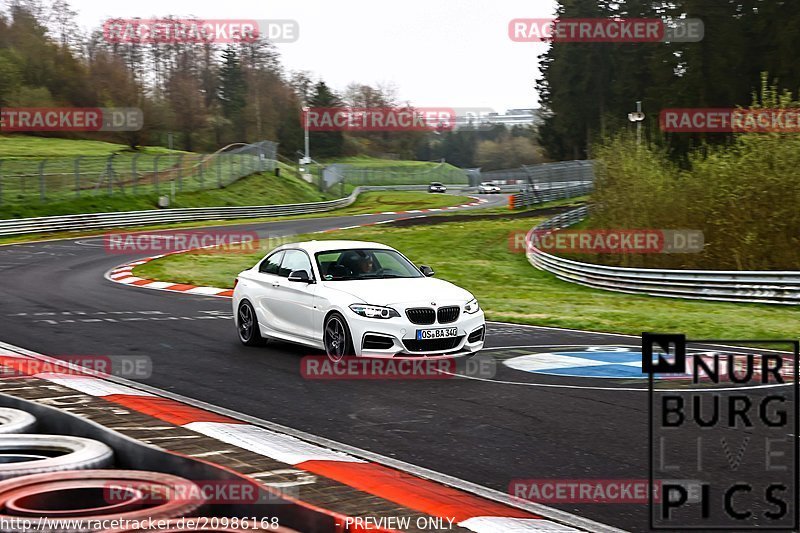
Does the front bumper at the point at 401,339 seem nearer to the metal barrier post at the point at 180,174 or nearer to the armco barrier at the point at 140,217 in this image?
the armco barrier at the point at 140,217

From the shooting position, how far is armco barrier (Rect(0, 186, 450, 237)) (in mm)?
44562

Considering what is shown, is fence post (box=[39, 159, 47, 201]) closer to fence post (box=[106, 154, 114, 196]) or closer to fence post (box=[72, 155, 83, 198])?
fence post (box=[72, 155, 83, 198])

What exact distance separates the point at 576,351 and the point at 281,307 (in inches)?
158

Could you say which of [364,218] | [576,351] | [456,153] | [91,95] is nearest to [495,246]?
[364,218]

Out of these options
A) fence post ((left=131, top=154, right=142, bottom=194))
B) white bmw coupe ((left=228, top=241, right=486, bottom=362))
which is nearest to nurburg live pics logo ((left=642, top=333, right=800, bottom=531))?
white bmw coupe ((left=228, top=241, right=486, bottom=362))

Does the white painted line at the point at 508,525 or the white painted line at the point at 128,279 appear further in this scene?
the white painted line at the point at 128,279

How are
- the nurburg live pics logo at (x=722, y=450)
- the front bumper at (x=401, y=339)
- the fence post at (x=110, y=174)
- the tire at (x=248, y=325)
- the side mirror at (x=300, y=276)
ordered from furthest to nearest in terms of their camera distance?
the fence post at (x=110, y=174)
the tire at (x=248, y=325)
the side mirror at (x=300, y=276)
the front bumper at (x=401, y=339)
the nurburg live pics logo at (x=722, y=450)

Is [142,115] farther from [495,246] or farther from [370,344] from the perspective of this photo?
[370,344]

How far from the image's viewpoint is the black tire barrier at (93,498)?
4559 mm

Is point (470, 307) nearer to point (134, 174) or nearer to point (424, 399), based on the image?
point (424, 399)

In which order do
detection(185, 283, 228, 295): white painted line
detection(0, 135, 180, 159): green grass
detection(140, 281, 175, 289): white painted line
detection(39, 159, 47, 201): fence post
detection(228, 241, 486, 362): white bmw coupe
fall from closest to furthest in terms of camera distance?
detection(228, 241, 486, 362): white bmw coupe < detection(185, 283, 228, 295): white painted line < detection(140, 281, 175, 289): white painted line < detection(39, 159, 47, 201): fence post < detection(0, 135, 180, 159): green grass

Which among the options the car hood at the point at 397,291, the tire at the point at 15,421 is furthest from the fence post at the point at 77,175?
the tire at the point at 15,421

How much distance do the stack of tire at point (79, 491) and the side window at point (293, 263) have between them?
679 cm

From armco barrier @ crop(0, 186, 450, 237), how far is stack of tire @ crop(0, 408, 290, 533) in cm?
3986
